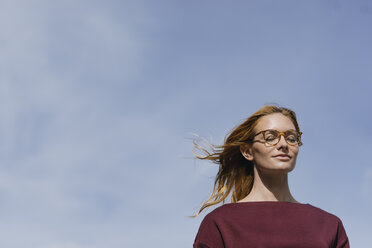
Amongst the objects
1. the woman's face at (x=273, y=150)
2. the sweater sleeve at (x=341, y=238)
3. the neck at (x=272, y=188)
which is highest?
the woman's face at (x=273, y=150)

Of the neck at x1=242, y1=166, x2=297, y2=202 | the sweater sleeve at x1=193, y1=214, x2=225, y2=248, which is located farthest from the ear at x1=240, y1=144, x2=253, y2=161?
the sweater sleeve at x1=193, y1=214, x2=225, y2=248

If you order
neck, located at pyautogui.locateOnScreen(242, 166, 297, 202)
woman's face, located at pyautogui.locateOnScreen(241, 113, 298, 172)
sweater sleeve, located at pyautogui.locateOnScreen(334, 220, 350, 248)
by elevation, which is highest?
woman's face, located at pyautogui.locateOnScreen(241, 113, 298, 172)

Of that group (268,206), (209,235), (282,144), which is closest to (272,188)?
(268,206)

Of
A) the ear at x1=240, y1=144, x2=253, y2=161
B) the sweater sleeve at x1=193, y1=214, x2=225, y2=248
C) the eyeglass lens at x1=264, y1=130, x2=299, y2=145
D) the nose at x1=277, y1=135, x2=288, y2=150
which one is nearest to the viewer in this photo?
the sweater sleeve at x1=193, y1=214, x2=225, y2=248

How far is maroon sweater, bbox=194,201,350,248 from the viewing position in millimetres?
5871

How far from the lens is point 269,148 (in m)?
6.30

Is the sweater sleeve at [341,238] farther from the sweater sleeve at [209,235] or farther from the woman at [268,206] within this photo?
the sweater sleeve at [209,235]

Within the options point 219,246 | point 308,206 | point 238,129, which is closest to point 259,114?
point 238,129

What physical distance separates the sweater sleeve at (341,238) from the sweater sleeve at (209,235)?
1402 millimetres

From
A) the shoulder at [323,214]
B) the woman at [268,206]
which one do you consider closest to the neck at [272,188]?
the woman at [268,206]

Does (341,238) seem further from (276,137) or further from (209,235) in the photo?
(209,235)

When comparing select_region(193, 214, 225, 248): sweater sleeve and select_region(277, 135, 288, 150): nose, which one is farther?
select_region(277, 135, 288, 150): nose

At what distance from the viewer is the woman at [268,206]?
594 cm

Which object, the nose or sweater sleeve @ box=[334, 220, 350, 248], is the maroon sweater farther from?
the nose
